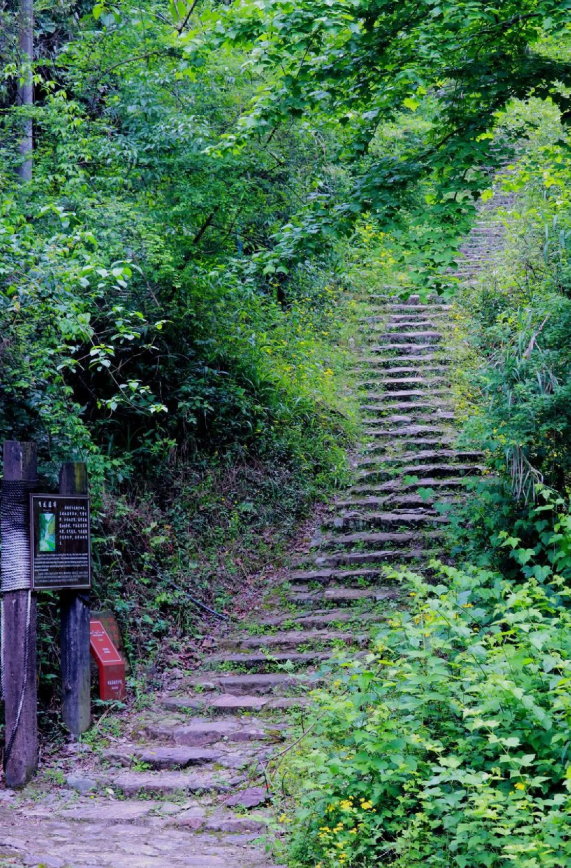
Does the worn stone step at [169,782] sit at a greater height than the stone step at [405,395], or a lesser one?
lesser

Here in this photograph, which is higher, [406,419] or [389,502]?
[406,419]

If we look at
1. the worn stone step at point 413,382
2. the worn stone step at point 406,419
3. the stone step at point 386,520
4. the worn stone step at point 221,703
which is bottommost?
the worn stone step at point 221,703

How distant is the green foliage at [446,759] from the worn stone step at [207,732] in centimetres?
151

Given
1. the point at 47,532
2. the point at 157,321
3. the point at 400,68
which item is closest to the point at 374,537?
the point at 157,321

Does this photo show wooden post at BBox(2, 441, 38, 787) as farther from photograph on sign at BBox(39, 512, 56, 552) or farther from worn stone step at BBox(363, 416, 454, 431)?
worn stone step at BBox(363, 416, 454, 431)

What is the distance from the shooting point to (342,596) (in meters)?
7.50

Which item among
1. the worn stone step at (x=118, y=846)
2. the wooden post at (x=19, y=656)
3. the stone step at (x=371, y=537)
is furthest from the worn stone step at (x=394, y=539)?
the worn stone step at (x=118, y=846)

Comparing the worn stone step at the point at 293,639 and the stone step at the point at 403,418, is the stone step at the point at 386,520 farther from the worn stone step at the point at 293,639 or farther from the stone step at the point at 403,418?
the stone step at the point at 403,418

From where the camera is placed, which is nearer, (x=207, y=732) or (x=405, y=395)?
(x=207, y=732)

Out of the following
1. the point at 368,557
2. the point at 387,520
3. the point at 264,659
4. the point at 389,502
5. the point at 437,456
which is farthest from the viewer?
the point at 437,456

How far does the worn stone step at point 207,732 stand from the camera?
5.59 m

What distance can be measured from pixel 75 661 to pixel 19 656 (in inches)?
22.4

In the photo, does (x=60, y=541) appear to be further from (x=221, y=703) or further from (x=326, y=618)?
(x=326, y=618)

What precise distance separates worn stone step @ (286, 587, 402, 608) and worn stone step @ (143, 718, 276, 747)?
1844 mm
